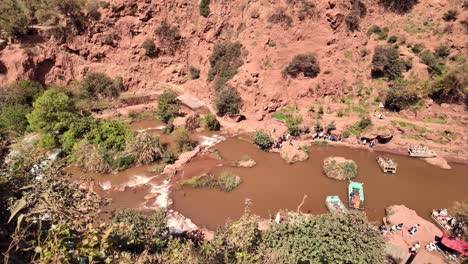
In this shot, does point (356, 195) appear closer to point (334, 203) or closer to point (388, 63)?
point (334, 203)

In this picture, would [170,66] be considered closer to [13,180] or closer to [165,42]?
[165,42]

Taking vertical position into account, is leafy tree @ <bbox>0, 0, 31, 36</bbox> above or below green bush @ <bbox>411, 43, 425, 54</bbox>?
above

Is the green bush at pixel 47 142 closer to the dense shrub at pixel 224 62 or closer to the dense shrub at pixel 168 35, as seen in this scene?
the dense shrub at pixel 224 62

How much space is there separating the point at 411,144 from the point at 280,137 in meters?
10.2

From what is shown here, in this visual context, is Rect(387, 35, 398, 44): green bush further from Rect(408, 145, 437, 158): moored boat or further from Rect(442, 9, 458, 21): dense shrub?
Rect(408, 145, 437, 158): moored boat

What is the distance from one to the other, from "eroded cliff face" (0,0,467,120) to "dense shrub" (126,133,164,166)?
9181 mm

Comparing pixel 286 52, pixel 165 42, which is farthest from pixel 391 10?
pixel 165 42

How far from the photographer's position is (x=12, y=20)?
27594 millimetres

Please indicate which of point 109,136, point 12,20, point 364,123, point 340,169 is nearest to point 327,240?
point 340,169

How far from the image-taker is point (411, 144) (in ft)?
78.9

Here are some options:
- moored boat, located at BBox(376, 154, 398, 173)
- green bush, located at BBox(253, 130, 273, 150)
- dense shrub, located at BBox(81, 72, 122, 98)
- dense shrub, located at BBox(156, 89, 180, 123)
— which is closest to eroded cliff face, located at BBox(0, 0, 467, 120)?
dense shrub, located at BBox(81, 72, 122, 98)

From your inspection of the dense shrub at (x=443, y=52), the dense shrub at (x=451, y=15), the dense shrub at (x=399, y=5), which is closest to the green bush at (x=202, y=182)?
the dense shrub at (x=443, y=52)

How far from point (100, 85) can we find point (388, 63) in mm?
27535

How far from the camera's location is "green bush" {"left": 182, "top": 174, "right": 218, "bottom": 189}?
66.0 ft
